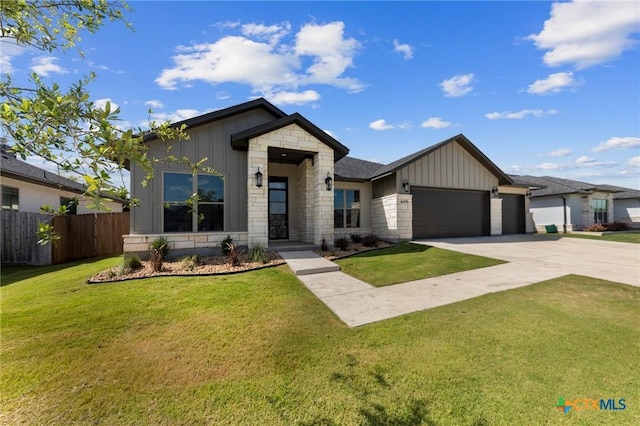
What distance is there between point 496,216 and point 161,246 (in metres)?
16.7

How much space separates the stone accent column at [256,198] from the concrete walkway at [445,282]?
4.11 ft

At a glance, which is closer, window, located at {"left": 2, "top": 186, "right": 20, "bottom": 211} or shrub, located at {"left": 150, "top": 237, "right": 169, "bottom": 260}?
shrub, located at {"left": 150, "top": 237, "right": 169, "bottom": 260}

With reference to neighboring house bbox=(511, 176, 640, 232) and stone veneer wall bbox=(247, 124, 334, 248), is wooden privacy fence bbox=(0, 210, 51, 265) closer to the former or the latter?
stone veneer wall bbox=(247, 124, 334, 248)

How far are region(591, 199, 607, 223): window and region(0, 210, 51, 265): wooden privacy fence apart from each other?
112 feet

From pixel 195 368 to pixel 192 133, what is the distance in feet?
27.6

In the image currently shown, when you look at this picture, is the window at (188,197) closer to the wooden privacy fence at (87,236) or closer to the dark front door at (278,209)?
the dark front door at (278,209)

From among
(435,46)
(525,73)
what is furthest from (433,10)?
(525,73)

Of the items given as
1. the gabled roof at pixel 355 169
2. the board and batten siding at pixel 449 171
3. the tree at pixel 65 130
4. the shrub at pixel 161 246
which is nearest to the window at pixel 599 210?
the board and batten siding at pixel 449 171

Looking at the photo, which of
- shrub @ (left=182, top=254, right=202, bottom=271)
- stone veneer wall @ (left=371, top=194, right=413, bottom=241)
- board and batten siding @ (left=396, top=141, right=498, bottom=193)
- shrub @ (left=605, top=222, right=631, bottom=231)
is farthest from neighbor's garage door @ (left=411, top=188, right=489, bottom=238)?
shrub @ (left=605, top=222, right=631, bottom=231)

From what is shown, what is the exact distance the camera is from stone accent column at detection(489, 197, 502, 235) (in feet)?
48.0

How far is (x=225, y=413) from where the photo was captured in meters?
2.22

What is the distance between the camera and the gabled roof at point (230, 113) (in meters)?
8.71

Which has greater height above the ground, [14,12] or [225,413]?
[14,12]

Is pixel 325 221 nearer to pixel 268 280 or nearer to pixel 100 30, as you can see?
pixel 268 280
